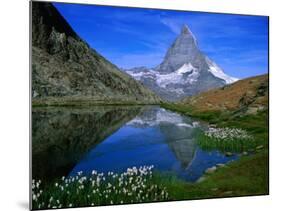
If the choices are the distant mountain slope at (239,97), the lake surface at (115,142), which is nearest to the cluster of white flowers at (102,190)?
the lake surface at (115,142)

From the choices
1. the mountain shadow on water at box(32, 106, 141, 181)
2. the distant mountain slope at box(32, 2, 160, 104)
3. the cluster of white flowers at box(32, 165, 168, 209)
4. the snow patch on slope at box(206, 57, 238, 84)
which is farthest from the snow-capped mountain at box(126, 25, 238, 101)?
the cluster of white flowers at box(32, 165, 168, 209)

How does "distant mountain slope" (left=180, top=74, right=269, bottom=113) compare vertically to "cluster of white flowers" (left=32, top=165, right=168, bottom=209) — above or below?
above

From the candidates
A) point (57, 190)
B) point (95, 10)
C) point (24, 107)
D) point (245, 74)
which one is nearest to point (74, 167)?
point (57, 190)

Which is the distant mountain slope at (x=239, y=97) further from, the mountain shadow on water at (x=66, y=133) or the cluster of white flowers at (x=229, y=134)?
the mountain shadow on water at (x=66, y=133)

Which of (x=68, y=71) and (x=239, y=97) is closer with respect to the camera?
(x=68, y=71)

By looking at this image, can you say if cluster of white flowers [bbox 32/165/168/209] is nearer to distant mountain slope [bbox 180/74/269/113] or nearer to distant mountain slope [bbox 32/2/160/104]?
distant mountain slope [bbox 32/2/160/104]

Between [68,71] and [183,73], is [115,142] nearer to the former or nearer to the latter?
[68,71]

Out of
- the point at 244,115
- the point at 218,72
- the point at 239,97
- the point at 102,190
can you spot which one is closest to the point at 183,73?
the point at 218,72
